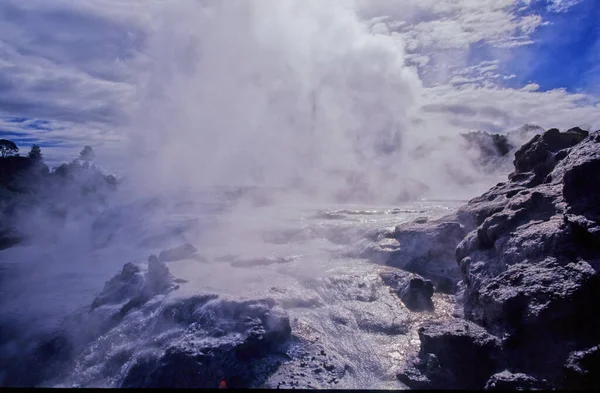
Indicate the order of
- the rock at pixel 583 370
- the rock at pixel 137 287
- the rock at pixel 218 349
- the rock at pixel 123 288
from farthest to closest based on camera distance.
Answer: the rock at pixel 123 288 < the rock at pixel 137 287 < the rock at pixel 218 349 < the rock at pixel 583 370

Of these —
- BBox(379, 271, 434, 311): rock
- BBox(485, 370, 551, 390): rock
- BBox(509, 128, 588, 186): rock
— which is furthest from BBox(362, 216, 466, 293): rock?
BBox(485, 370, 551, 390): rock

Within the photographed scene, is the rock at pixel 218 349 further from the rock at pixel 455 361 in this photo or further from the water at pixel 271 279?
the rock at pixel 455 361

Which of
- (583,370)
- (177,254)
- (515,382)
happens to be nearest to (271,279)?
(177,254)

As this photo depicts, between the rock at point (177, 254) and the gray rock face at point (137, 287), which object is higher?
the rock at point (177, 254)

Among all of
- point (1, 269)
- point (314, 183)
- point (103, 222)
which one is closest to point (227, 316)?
point (1, 269)

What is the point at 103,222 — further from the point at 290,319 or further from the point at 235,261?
the point at 290,319

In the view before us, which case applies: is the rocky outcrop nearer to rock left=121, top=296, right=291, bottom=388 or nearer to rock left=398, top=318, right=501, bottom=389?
A: rock left=398, top=318, right=501, bottom=389

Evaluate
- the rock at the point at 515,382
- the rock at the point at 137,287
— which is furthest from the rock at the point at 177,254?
the rock at the point at 515,382
